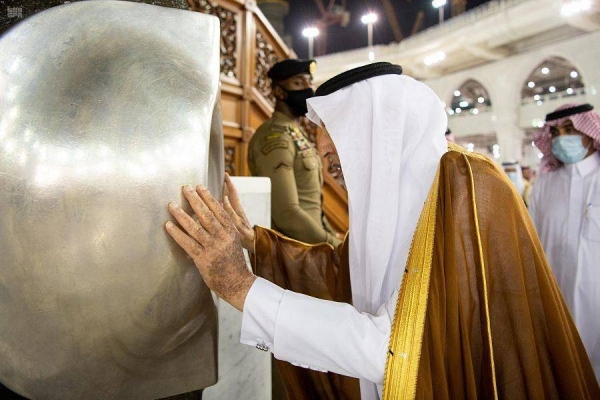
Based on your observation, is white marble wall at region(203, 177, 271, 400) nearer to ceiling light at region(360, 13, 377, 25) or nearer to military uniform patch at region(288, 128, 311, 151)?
military uniform patch at region(288, 128, 311, 151)

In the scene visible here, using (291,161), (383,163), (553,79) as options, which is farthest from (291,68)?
(553,79)

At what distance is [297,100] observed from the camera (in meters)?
2.65

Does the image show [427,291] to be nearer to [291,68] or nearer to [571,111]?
[291,68]

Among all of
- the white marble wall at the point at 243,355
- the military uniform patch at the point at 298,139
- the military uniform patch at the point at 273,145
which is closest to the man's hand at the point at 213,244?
the white marble wall at the point at 243,355

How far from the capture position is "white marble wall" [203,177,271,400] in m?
1.47

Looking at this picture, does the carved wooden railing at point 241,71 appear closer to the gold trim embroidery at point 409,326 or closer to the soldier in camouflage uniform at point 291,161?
the soldier in camouflage uniform at point 291,161

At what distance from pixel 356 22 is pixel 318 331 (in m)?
24.9

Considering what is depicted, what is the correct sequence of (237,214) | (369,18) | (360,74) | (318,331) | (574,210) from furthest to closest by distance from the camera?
(369,18) < (574,210) < (237,214) < (360,74) < (318,331)

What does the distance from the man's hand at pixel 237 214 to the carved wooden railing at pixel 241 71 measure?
6.22ft

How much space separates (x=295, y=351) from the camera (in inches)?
38.0

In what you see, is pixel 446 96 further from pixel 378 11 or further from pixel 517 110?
pixel 378 11

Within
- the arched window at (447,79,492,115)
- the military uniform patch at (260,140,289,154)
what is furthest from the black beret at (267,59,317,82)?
the arched window at (447,79,492,115)

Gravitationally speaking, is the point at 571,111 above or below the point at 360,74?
above

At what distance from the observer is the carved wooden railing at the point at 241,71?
3256mm
